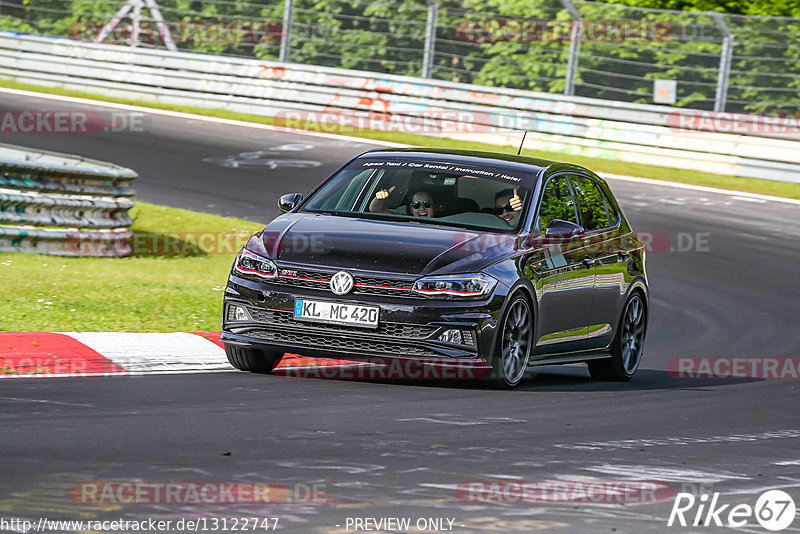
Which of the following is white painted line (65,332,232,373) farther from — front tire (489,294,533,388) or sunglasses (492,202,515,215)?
sunglasses (492,202,515,215)

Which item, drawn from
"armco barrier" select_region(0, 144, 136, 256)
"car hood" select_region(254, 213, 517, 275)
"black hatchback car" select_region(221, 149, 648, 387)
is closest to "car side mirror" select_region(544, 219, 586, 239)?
"black hatchback car" select_region(221, 149, 648, 387)

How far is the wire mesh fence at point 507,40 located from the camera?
24812 millimetres

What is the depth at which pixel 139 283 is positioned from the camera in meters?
13.6

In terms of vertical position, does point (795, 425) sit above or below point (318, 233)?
below

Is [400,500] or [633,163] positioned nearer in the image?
[400,500]

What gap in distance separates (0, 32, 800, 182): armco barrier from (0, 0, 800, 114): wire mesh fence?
1.61 ft

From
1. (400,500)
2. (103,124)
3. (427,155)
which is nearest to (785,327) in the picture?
(427,155)

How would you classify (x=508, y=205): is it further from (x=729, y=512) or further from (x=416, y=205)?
(x=729, y=512)

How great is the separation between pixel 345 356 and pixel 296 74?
60.4ft

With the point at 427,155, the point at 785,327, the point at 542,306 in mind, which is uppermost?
the point at 427,155

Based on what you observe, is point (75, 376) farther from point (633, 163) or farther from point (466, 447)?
point (633, 163)

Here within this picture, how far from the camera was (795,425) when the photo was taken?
9.20 meters

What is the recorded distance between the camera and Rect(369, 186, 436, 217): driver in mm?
10337

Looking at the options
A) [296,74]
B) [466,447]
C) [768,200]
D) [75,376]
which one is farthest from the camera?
[296,74]
